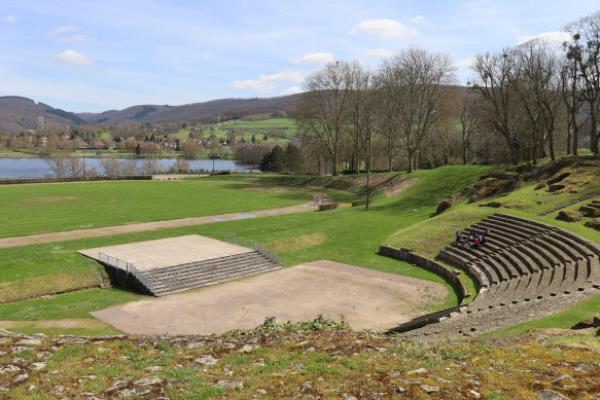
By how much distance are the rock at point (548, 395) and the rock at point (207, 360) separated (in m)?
7.28

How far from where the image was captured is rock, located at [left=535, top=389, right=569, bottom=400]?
31.6 ft

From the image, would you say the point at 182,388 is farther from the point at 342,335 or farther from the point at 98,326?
the point at 98,326

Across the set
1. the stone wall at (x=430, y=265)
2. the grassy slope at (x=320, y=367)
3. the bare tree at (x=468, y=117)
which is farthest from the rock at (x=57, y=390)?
the bare tree at (x=468, y=117)

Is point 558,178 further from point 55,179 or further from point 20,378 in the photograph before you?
point 55,179

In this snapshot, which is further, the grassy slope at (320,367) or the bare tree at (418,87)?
the bare tree at (418,87)

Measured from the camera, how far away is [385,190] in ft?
224

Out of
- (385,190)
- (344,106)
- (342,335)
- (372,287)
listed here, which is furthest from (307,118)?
(342,335)

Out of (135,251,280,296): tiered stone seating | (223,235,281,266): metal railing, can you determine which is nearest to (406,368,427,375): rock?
(135,251,280,296): tiered stone seating

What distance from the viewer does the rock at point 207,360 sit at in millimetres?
11750

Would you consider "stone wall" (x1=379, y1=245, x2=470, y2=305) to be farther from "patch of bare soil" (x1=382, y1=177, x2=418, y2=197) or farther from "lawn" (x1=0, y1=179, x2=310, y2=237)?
"patch of bare soil" (x1=382, y1=177, x2=418, y2=197)

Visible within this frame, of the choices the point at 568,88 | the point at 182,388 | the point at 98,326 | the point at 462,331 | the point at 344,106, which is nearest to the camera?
the point at 182,388

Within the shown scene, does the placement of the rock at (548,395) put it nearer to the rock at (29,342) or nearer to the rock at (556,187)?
the rock at (29,342)

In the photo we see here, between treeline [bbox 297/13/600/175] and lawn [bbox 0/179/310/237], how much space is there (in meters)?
17.8

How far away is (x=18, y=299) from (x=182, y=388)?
20.5m
